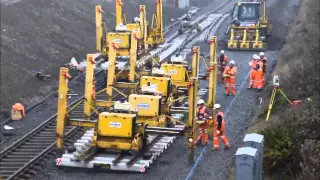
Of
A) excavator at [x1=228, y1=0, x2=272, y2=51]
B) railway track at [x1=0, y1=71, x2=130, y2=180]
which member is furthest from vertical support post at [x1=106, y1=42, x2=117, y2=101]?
excavator at [x1=228, y1=0, x2=272, y2=51]

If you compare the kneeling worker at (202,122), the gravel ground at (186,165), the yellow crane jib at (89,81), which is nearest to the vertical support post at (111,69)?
the yellow crane jib at (89,81)

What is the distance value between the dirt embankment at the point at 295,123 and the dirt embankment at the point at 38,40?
884 cm

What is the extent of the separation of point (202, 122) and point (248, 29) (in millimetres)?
16206

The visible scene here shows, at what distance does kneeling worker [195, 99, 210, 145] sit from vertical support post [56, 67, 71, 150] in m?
3.54

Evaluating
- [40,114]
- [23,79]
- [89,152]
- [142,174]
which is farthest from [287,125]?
[23,79]

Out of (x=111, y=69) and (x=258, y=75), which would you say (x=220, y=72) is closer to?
(x=258, y=75)

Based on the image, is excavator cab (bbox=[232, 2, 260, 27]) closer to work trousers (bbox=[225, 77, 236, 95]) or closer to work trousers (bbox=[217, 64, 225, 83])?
work trousers (bbox=[217, 64, 225, 83])

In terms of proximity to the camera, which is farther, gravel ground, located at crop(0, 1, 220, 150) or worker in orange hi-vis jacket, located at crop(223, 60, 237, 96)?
worker in orange hi-vis jacket, located at crop(223, 60, 237, 96)

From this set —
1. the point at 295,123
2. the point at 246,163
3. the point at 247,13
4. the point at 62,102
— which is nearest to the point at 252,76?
the point at 295,123

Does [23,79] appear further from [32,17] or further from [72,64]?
[32,17]

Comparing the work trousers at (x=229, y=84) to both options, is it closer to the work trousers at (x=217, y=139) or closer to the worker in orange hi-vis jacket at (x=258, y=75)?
the worker in orange hi-vis jacket at (x=258, y=75)

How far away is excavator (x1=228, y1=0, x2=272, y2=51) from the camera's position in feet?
103

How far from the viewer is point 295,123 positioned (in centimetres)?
1420

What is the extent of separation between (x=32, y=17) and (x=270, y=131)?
64.0 feet
